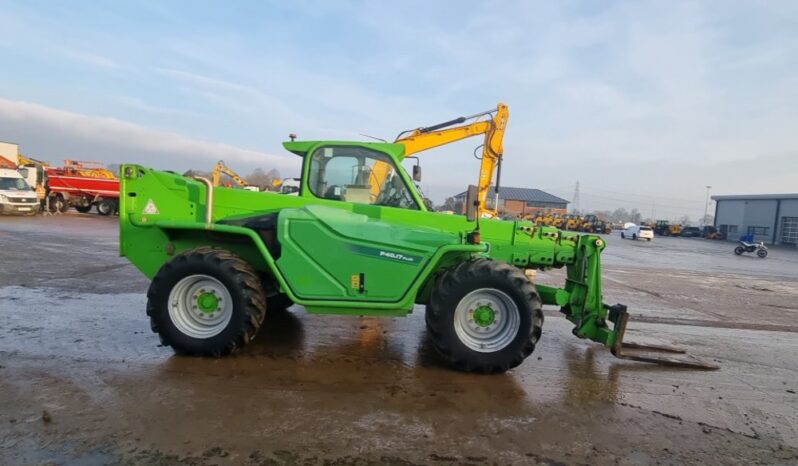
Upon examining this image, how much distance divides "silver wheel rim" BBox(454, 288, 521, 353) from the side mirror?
749mm

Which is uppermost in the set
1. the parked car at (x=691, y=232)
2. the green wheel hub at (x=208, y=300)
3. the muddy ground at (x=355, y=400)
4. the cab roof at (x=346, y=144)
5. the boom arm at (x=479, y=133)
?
the boom arm at (x=479, y=133)

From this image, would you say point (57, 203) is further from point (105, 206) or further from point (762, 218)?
point (762, 218)

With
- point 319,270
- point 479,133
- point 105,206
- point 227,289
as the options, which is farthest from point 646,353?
point 105,206

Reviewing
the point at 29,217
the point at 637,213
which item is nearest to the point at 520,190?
the point at 637,213

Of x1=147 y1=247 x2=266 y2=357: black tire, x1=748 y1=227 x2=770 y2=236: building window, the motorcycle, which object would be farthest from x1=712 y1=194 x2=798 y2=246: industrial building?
x1=147 y1=247 x2=266 y2=357: black tire

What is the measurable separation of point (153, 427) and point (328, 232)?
2.18m

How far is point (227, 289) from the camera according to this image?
4719mm

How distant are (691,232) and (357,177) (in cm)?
6909

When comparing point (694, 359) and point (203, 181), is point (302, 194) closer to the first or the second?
point (203, 181)

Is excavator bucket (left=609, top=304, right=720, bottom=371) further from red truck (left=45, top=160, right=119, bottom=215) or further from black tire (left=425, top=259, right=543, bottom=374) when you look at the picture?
red truck (left=45, top=160, right=119, bottom=215)

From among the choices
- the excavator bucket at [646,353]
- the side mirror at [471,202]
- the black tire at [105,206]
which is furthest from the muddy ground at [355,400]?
the black tire at [105,206]

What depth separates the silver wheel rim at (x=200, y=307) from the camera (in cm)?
479

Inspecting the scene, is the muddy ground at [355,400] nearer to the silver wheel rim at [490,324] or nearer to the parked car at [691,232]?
the silver wheel rim at [490,324]

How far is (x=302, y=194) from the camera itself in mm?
5445
